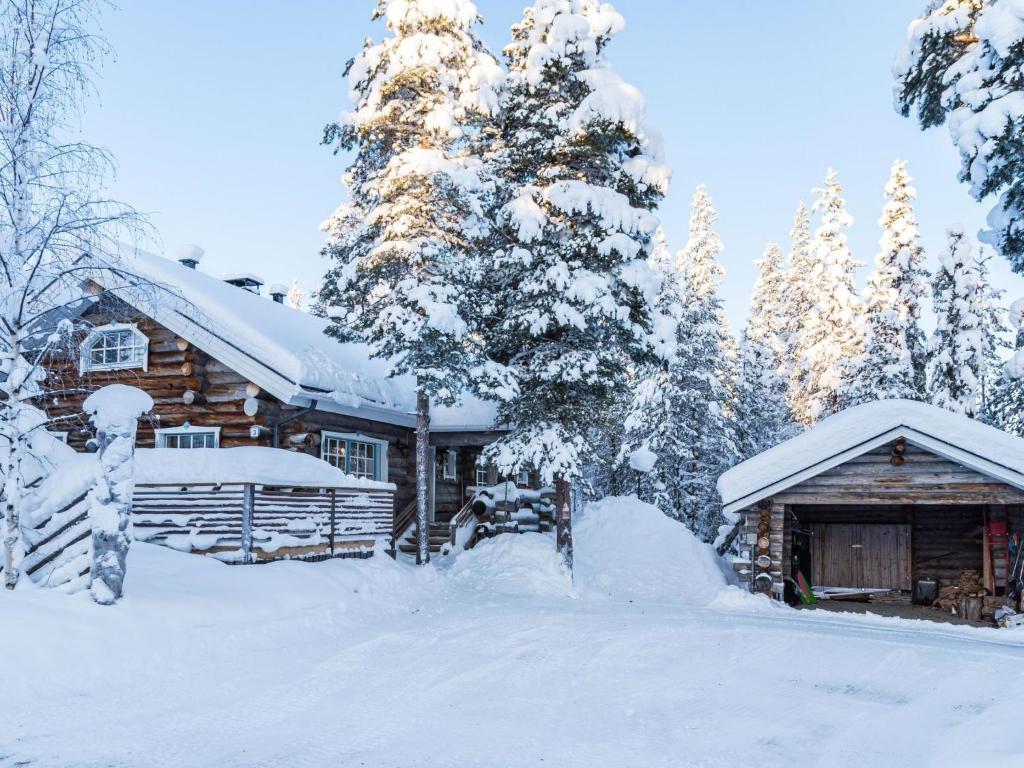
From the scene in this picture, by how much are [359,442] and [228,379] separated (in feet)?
14.0

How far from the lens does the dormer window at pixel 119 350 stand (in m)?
18.5

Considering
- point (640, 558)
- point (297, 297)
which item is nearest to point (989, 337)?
point (640, 558)

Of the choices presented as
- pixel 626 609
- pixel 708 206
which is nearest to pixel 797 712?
pixel 626 609

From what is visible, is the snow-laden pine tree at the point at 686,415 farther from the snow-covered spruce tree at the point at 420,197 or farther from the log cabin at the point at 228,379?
the snow-covered spruce tree at the point at 420,197

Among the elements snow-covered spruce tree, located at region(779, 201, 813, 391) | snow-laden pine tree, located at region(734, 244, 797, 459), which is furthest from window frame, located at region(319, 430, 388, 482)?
A: snow-covered spruce tree, located at region(779, 201, 813, 391)

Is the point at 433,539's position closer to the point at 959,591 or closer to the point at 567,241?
the point at 567,241

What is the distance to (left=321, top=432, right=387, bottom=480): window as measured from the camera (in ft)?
63.6

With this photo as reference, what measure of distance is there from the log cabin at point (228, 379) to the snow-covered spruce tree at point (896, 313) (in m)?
14.9

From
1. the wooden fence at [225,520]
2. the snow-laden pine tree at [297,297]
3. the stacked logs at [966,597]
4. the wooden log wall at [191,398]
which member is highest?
the snow-laden pine tree at [297,297]

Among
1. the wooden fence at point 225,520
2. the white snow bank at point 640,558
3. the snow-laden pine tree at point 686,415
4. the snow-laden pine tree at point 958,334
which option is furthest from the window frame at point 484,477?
the snow-laden pine tree at point 958,334

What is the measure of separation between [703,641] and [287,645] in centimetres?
558

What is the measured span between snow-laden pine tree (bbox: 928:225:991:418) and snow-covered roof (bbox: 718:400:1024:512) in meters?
12.4

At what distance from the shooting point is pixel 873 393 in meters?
28.0

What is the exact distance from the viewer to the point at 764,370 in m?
38.8
